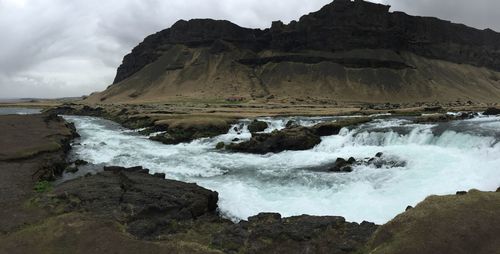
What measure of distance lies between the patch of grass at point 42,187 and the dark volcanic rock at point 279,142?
26.7 meters

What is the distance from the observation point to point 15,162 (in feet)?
127

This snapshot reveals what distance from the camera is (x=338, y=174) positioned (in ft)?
122

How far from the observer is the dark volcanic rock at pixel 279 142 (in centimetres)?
5178

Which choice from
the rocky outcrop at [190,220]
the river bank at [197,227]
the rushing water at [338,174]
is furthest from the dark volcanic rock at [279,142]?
the river bank at [197,227]

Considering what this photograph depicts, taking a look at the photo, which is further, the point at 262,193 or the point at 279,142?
the point at 279,142

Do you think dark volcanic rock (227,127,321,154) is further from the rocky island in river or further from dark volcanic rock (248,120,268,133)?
dark volcanic rock (248,120,268,133)

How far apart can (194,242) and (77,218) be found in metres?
6.51

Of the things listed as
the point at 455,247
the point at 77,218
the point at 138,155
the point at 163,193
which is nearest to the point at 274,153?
the point at 138,155

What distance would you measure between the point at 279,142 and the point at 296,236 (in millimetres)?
34036

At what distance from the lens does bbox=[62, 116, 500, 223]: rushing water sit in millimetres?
28453

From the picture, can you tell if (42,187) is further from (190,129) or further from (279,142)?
(190,129)

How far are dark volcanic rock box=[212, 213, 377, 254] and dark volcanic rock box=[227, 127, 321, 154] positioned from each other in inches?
1233

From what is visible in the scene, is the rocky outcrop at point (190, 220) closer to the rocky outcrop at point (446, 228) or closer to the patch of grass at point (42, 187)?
the rocky outcrop at point (446, 228)

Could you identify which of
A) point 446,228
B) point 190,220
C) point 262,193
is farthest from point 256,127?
point 446,228
